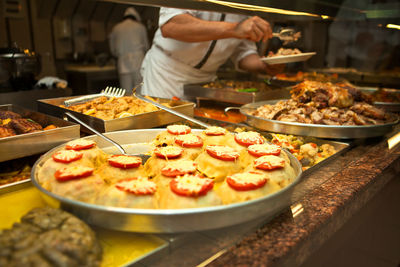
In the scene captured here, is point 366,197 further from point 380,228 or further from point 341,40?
point 341,40

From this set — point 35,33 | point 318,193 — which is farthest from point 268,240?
point 35,33

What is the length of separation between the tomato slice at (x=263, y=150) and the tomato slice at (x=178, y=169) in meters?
0.26

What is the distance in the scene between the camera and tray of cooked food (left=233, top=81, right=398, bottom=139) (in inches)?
70.2

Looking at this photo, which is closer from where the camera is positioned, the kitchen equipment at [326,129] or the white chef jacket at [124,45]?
the kitchen equipment at [326,129]

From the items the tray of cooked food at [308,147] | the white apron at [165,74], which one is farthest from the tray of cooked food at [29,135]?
the white apron at [165,74]

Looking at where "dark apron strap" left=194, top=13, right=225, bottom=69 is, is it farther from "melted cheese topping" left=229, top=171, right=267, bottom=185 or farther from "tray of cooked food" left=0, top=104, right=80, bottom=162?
"melted cheese topping" left=229, top=171, right=267, bottom=185

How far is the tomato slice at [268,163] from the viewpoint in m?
1.07

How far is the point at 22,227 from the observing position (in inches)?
29.2

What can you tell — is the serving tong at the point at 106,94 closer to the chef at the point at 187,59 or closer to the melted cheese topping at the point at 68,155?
the chef at the point at 187,59

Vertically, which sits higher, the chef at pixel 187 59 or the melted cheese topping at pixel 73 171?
the chef at pixel 187 59

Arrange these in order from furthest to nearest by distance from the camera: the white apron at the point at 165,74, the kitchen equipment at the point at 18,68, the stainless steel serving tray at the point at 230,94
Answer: the white apron at the point at 165,74 < the stainless steel serving tray at the point at 230,94 < the kitchen equipment at the point at 18,68

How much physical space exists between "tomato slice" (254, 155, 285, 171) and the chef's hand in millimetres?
1491

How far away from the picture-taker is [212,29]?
8.34 ft

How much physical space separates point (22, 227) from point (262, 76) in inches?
135
